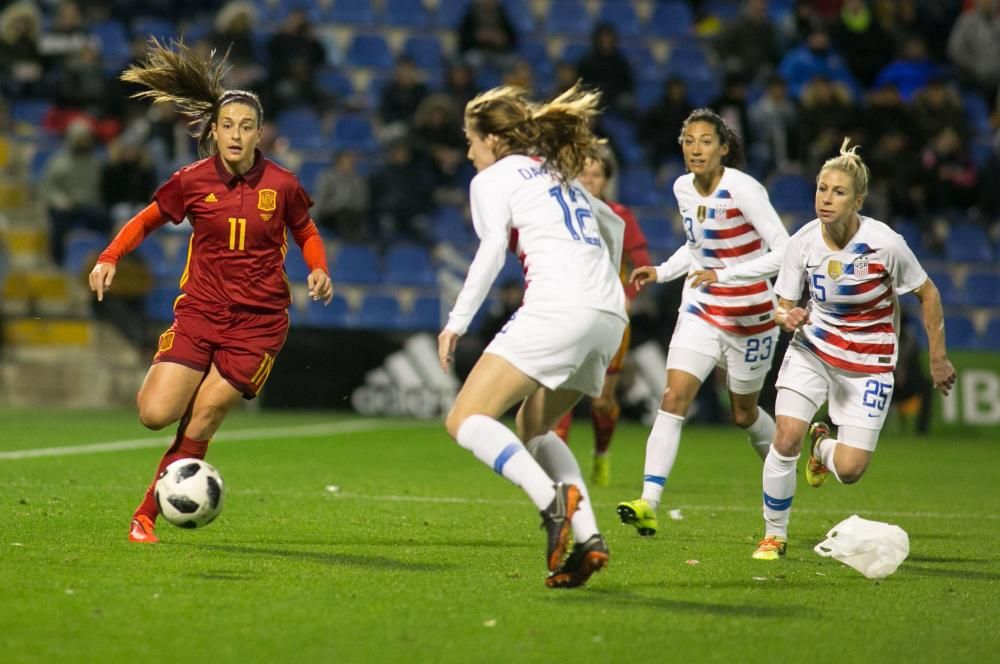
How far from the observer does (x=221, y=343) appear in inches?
297

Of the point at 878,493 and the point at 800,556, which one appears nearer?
the point at 800,556

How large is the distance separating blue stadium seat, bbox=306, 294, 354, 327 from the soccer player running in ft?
37.5

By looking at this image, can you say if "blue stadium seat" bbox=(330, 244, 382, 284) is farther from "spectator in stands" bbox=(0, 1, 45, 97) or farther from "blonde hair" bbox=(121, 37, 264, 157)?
"blonde hair" bbox=(121, 37, 264, 157)

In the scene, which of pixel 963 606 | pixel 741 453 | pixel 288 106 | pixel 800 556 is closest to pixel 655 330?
pixel 741 453

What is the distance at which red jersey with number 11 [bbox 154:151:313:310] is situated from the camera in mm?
7535

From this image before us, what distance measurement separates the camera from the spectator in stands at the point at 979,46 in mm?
21750

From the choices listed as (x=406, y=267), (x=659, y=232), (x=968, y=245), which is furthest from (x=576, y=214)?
(x=968, y=245)

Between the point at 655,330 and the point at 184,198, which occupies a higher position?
the point at 184,198

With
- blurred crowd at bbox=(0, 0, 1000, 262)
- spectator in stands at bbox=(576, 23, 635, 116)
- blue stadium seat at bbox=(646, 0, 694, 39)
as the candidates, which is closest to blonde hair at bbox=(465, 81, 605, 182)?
blurred crowd at bbox=(0, 0, 1000, 262)

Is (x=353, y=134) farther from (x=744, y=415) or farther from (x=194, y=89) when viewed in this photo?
(x=194, y=89)

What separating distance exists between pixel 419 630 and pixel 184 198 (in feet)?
10.1

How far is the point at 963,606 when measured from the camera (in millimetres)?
6234

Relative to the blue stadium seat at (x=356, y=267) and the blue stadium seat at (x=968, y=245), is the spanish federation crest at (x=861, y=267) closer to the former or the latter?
the blue stadium seat at (x=356, y=267)

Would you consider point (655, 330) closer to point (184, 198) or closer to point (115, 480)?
point (115, 480)
